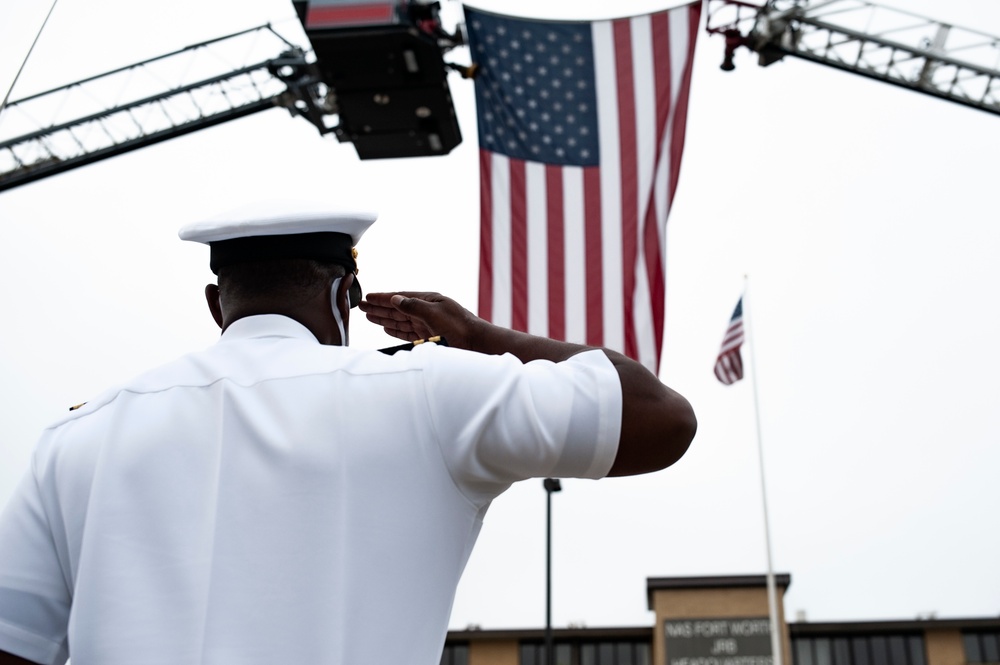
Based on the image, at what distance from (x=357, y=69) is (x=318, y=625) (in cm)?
1167

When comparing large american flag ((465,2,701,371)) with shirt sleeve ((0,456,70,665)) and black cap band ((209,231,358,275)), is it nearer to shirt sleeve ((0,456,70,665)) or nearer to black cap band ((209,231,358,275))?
black cap band ((209,231,358,275))

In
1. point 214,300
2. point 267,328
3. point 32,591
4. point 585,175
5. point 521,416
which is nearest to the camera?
point 521,416

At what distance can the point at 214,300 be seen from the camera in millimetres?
1863

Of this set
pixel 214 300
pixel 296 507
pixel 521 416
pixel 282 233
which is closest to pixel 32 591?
pixel 296 507

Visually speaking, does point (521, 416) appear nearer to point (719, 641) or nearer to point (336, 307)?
point (336, 307)

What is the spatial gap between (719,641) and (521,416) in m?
30.9

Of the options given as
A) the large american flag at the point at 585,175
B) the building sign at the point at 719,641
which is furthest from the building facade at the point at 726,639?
the large american flag at the point at 585,175

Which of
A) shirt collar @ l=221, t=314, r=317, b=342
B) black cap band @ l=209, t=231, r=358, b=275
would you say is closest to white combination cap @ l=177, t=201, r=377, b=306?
black cap band @ l=209, t=231, r=358, b=275

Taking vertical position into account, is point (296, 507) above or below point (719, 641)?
below

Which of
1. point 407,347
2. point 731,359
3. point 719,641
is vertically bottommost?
point 407,347

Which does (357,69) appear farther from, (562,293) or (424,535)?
(424,535)

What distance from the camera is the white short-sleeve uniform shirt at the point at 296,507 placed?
1428 millimetres

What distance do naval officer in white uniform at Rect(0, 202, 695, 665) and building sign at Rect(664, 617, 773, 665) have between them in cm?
3071

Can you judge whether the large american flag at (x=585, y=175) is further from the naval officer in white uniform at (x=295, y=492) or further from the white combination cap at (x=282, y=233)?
the naval officer in white uniform at (x=295, y=492)
